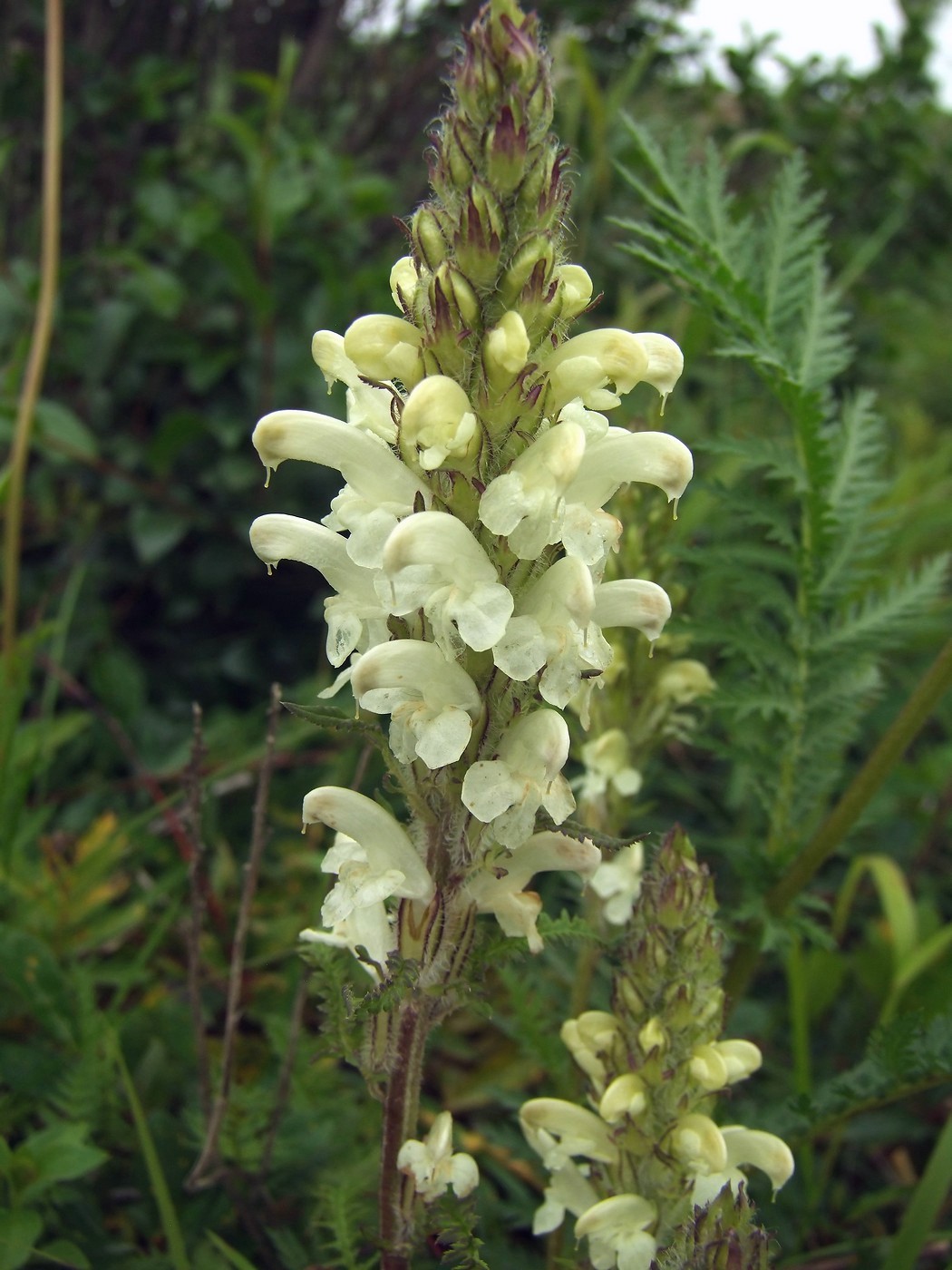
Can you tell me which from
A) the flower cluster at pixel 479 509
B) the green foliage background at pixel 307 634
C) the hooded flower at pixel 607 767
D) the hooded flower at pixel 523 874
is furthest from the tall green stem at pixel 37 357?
the hooded flower at pixel 523 874

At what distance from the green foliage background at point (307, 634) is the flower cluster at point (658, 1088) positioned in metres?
0.18

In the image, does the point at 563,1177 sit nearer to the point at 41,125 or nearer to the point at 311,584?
the point at 311,584

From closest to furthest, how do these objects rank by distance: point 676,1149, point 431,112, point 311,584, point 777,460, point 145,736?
point 676,1149 < point 777,460 < point 145,736 < point 311,584 < point 431,112

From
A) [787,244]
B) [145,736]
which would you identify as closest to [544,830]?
[787,244]

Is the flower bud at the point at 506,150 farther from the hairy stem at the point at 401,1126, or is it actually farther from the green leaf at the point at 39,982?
the green leaf at the point at 39,982

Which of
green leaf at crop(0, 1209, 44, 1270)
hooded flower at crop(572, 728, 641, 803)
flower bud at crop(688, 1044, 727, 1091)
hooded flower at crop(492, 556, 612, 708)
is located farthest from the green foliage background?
hooded flower at crop(492, 556, 612, 708)

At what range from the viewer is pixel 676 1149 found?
4.95 feet

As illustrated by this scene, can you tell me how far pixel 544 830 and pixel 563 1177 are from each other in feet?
2.17

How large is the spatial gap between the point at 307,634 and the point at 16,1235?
249 centimetres

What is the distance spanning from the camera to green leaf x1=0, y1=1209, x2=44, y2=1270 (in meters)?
1.54

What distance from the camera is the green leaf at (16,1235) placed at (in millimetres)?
1545

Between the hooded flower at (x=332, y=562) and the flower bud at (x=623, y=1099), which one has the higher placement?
the hooded flower at (x=332, y=562)

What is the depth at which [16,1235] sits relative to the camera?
1.58 metres

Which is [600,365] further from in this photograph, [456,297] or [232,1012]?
[232,1012]
